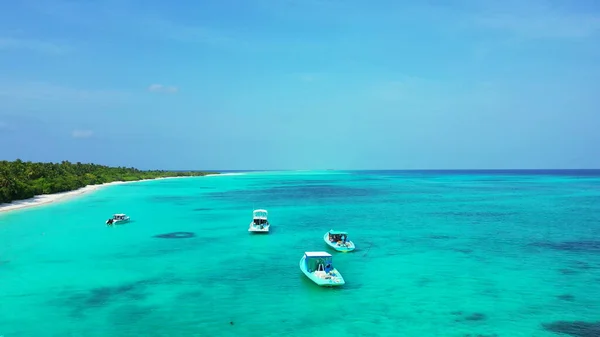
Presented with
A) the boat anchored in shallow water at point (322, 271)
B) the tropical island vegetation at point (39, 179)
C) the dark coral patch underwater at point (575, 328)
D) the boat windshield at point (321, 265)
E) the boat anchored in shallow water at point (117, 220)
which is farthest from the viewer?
the tropical island vegetation at point (39, 179)

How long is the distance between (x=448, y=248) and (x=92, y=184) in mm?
123572

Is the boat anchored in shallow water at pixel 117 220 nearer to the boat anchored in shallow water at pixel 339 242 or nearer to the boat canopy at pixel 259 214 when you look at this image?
the boat canopy at pixel 259 214

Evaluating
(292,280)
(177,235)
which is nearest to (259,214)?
(177,235)

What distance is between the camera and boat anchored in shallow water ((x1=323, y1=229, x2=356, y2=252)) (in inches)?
1512

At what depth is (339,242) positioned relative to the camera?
3897 cm

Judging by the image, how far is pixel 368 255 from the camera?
1465 inches

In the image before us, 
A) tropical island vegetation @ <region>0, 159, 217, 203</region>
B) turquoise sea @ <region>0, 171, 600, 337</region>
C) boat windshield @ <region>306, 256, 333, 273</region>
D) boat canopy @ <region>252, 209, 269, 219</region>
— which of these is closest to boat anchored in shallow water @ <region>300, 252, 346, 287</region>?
boat windshield @ <region>306, 256, 333, 273</region>

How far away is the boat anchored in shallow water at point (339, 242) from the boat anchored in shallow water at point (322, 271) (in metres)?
7.16

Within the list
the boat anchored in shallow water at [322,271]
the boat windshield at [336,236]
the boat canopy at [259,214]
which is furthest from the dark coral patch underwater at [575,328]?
the boat canopy at [259,214]

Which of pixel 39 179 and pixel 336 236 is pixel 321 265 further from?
pixel 39 179

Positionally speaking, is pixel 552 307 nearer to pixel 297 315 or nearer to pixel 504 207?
pixel 297 315

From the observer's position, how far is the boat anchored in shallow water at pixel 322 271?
27328 millimetres

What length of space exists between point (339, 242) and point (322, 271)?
10.9 meters

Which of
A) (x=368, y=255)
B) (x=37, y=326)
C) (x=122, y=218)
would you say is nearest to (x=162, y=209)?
(x=122, y=218)
